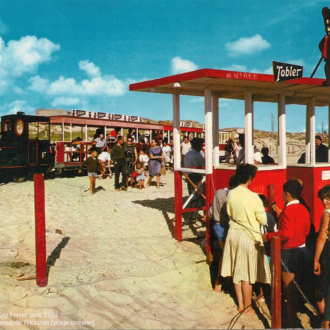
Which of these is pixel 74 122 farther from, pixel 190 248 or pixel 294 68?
pixel 294 68

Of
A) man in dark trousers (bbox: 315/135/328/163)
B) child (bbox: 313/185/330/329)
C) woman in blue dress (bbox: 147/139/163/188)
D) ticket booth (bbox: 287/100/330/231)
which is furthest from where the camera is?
woman in blue dress (bbox: 147/139/163/188)

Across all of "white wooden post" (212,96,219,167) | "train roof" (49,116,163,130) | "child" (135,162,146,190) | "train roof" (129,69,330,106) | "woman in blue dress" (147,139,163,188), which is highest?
"train roof" (49,116,163,130)

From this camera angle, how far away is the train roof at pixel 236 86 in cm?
499

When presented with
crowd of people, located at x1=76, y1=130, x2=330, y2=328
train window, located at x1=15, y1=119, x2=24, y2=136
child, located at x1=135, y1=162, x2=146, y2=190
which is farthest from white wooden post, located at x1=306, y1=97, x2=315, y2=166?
train window, located at x1=15, y1=119, x2=24, y2=136

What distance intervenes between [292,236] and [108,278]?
2315mm

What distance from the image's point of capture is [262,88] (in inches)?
228

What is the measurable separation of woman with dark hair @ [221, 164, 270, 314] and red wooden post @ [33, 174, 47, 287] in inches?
86.4

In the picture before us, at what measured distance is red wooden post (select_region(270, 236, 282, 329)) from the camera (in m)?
3.49

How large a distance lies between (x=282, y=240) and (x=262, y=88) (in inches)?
110

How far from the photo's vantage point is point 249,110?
560cm

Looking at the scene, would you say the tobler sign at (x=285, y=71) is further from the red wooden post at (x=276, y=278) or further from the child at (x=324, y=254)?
the red wooden post at (x=276, y=278)

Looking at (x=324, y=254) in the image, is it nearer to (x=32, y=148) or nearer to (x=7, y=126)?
(x=32, y=148)

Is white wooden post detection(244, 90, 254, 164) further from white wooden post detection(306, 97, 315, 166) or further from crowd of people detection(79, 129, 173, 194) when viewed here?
crowd of people detection(79, 129, 173, 194)

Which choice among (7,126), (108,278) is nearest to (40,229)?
(108,278)
